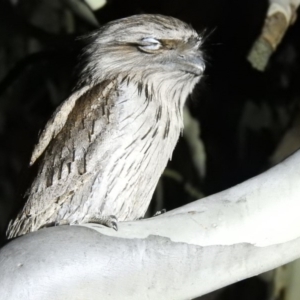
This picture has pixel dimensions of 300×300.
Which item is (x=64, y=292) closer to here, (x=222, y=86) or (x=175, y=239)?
(x=175, y=239)

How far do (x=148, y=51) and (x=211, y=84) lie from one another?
4.58ft

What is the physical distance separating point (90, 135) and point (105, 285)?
0.62m

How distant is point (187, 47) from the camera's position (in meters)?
2.42

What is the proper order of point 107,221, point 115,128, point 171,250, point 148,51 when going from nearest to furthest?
point 171,250 < point 107,221 < point 115,128 < point 148,51

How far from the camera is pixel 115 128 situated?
2.27 m

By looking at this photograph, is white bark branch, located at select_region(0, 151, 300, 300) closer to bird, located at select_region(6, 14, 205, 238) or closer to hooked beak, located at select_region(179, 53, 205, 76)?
bird, located at select_region(6, 14, 205, 238)

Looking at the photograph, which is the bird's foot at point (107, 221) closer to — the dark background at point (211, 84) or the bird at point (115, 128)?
the bird at point (115, 128)

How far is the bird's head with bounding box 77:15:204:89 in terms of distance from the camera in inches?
92.9

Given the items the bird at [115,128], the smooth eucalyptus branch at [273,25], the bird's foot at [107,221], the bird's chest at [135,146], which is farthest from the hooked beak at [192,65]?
the smooth eucalyptus branch at [273,25]

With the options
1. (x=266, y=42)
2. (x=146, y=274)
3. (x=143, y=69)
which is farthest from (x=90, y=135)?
(x=266, y=42)

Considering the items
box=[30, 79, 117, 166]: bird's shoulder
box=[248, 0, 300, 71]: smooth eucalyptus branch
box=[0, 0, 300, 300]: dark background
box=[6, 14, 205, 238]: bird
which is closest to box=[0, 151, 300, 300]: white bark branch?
box=[6, 14, 205, 238]: bird

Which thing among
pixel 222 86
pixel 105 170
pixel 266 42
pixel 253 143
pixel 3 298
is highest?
pixel 3 298

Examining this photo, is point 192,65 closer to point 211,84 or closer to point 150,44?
point 150,44

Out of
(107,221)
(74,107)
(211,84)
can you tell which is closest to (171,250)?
(107,221)
